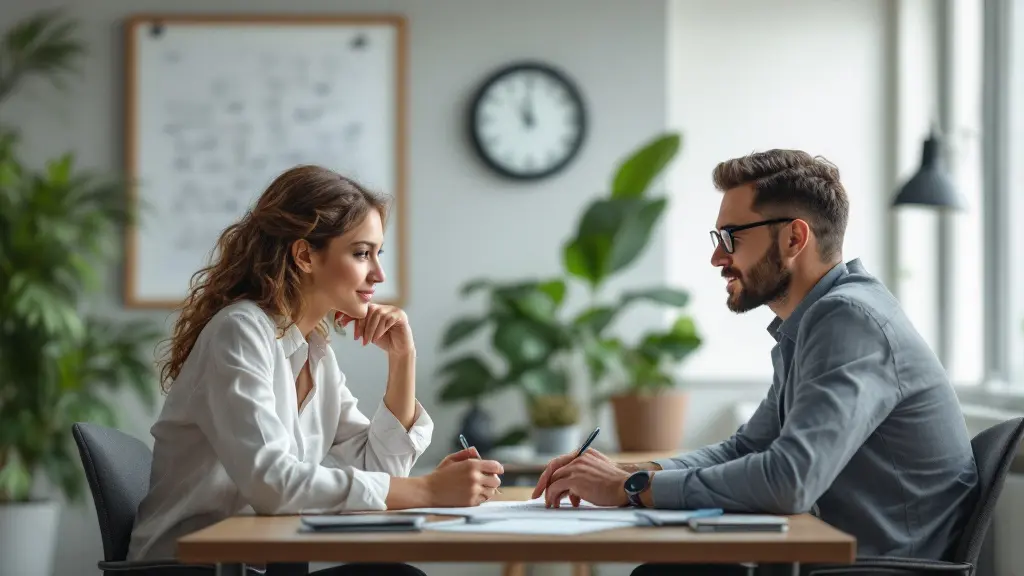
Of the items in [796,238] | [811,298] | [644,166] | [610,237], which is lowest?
[811,298]

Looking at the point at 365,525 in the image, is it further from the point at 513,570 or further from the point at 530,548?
the point at 513,570

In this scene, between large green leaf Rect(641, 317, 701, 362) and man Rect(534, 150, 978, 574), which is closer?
man Rect(534, 150, 978, 574)

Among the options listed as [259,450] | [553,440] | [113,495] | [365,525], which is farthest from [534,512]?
[553,440]

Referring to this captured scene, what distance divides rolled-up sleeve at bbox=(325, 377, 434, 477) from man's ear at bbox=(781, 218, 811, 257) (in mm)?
770

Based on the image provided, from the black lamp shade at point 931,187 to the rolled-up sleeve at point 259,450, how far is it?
8.17 ft

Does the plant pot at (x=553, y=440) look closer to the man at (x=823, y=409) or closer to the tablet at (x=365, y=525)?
the man at (x=823, y=409)

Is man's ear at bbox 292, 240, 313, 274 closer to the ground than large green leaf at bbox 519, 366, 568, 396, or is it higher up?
higher up

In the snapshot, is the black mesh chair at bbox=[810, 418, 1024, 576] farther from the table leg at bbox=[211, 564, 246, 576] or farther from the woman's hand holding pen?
the table leg at bbox=[211, 564, 246, 576]

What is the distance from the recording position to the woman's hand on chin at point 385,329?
2.33m

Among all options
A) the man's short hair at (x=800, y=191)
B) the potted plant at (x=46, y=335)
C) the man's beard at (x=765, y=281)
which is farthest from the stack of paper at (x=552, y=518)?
the potted plant at (x=46, y=335)

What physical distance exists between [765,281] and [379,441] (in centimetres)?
81

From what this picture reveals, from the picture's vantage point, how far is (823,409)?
178 centimetres

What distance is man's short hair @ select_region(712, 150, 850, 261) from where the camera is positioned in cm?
211

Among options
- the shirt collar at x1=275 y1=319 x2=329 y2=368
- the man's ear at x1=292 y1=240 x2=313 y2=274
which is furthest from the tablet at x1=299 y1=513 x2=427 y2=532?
the man's ear at x1=292 y1=240 x2=313 y2=274
